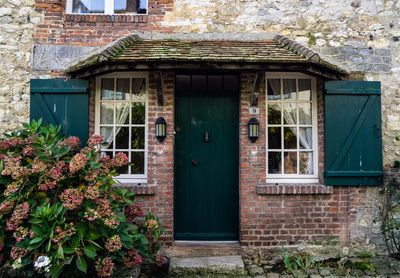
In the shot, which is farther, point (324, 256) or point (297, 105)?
point (297, 105)

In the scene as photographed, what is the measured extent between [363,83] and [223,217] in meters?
3.01

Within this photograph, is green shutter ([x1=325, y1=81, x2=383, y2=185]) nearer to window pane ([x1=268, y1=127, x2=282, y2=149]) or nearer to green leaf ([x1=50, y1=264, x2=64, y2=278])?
window pane ([x1=268, y1=127, x2=282, y2=149])

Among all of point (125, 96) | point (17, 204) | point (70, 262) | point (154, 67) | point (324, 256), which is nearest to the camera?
point (70, 262)

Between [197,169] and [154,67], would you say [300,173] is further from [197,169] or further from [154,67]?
[154,67]

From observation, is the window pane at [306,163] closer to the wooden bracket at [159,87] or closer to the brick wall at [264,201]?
the brick wall at [264,201]

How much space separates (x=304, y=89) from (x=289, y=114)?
1.56 feet

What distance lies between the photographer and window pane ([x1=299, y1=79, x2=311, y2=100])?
559cm

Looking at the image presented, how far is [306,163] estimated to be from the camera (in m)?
5.56

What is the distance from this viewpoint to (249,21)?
553 centimetres

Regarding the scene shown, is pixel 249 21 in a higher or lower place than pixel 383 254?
higher

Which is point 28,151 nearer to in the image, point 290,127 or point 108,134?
point 108,134

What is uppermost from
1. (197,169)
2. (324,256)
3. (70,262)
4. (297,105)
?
(297,105)


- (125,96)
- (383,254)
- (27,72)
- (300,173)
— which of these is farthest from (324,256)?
(27,72)

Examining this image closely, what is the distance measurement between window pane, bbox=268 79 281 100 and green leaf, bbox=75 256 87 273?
3596 mm
